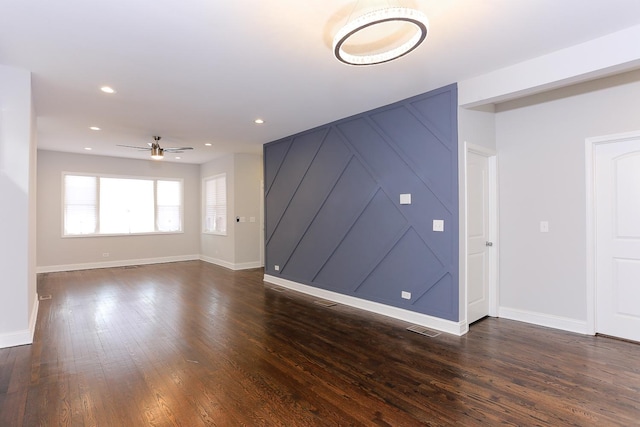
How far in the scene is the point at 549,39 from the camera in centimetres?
270

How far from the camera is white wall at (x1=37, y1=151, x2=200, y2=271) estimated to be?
285 inches

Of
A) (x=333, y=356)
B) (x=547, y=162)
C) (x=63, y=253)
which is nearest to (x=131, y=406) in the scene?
(x=333, y=356)

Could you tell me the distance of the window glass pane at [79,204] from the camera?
752 cm

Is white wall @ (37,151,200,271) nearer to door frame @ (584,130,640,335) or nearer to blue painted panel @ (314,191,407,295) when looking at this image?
blue painted panel @ (314,191,407,295)

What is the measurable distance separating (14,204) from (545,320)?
5.99 meters

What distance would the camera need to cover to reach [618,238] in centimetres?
338

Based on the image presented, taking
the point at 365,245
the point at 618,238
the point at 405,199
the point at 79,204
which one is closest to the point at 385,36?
the point at 405,199

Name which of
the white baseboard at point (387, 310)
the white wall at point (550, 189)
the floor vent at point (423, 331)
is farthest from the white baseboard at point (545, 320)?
the floor vent at point (423, 331)

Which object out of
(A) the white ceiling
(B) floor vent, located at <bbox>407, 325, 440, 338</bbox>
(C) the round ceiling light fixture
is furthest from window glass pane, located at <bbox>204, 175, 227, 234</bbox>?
(C) the round ceiling light fixture

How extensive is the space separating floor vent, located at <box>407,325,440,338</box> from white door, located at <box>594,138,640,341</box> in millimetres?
1749

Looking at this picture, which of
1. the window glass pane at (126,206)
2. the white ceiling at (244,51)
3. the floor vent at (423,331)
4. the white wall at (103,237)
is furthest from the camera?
the window glass pane at (126,206)

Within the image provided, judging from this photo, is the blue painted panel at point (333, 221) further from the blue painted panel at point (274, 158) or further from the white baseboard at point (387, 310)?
the blue painted panel at point (274, 158)

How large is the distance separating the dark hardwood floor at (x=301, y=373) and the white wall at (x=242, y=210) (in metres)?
3.39

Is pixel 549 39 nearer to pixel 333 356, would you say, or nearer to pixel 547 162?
pixel 547 162
